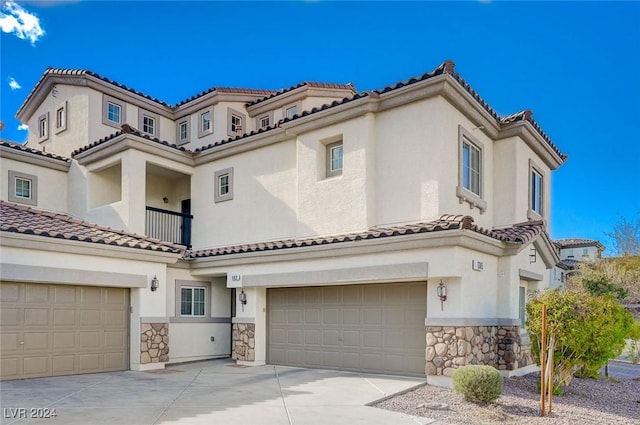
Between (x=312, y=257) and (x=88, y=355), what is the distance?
19.4 feet

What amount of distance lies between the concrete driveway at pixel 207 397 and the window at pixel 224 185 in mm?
5964

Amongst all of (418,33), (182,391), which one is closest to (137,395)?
(182,391)

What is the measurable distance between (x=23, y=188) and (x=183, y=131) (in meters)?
6.85

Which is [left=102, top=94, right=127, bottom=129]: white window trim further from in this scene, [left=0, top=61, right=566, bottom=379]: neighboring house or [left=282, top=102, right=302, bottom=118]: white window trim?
[left=282, top=102, right=302, bottom=118]: white window trim

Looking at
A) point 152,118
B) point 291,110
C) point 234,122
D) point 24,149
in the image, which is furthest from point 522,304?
point 24,149

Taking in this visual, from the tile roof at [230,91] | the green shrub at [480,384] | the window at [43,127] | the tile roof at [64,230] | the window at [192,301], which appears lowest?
the green shrub at [480,384]

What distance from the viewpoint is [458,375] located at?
9.16 metres

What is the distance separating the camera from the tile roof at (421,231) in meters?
10.6

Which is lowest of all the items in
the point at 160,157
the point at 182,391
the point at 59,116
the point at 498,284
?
the point at 182,391

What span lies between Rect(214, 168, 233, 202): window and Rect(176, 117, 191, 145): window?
16.8 ft

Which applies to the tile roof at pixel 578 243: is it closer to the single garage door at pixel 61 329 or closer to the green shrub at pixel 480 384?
the green shrub at pixel 480 384

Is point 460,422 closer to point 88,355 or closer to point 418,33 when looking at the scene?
point 88,355

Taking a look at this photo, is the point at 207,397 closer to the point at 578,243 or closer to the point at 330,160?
the point at 330,160

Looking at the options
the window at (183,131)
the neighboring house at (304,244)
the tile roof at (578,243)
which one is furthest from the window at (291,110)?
the tile roof at (578,243)
